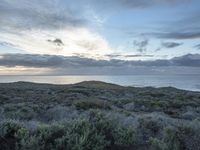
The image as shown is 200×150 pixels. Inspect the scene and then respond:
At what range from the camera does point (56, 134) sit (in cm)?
664

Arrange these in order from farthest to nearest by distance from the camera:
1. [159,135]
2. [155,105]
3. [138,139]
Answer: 1. [155,105]
2. [159,135]
3. [138,139]

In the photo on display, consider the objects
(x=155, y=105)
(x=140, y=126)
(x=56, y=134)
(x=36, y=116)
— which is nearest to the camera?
(x=56, y=134)

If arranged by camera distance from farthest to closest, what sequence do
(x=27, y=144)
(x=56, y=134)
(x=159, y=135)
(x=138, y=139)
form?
(x=159, y=135), (x=138, y=139), (x=56, y=134), (x=27, y=144)

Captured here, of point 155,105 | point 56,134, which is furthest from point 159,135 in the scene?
point 155,105

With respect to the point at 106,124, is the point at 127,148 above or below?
below

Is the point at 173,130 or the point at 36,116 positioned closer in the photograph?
the point at 173,130

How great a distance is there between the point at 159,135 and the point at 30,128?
11.3 feet

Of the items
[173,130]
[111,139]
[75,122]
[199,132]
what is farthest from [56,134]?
[199,132]

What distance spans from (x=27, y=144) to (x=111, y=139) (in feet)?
6.79

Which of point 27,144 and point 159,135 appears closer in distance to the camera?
point 27,144

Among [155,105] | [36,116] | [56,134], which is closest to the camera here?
[56,134]

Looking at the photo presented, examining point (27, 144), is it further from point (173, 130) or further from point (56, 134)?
point (173, 130)

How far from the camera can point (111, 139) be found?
6.92m

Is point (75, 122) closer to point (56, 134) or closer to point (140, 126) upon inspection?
point (56, 134)
